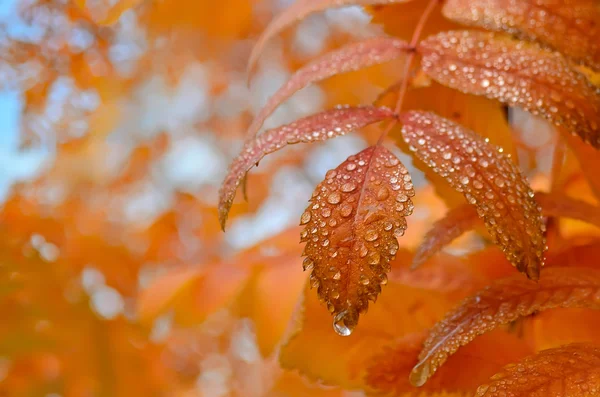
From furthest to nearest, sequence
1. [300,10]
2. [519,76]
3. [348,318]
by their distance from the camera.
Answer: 1. [300,10]
2. [519,76]
3. [348,318]

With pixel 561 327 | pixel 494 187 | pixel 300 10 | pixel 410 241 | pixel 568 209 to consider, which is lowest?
pixel 410 241

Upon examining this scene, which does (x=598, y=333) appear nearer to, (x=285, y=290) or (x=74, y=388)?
(x=285, y=290)

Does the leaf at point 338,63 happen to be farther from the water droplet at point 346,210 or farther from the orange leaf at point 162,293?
the orange leaf at point 162,293

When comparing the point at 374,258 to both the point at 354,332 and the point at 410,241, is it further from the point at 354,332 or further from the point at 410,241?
the point at 410,241

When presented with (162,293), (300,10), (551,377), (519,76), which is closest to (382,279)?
(551,377)

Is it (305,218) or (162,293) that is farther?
(162,293)

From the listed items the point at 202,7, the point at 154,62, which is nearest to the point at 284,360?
the point at 202,7
